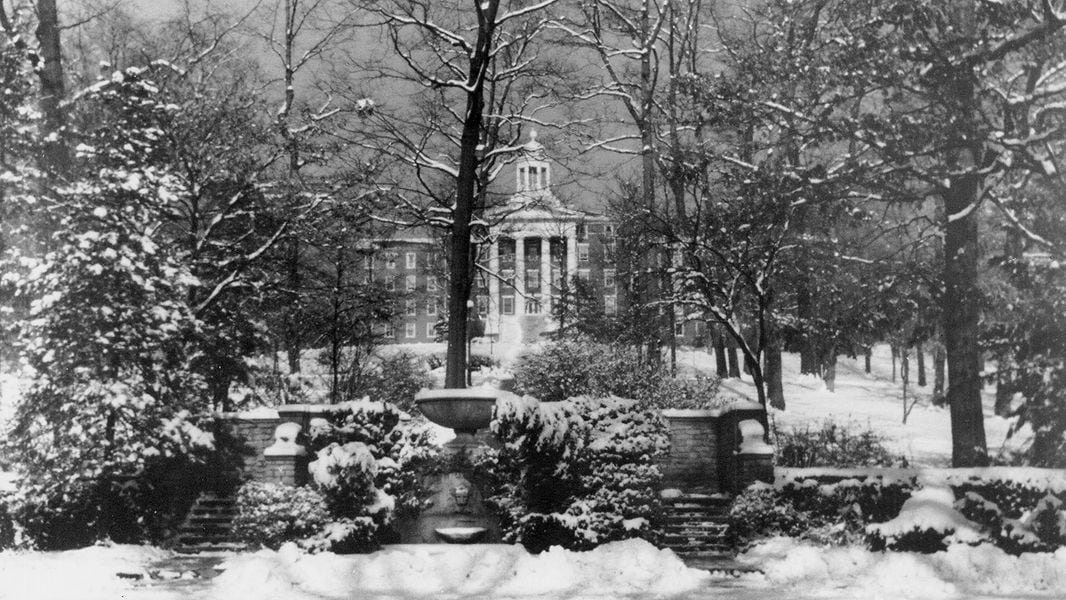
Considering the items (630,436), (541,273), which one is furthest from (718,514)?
(541,273)

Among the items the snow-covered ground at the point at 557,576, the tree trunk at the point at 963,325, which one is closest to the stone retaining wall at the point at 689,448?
the snow-covered ground at the point at 557,576

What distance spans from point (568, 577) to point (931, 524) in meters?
4.15

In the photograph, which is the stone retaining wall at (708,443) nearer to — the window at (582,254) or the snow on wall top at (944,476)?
the snow on wall top at (944,476)

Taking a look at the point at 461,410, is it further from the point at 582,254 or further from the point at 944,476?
the point at 582,254

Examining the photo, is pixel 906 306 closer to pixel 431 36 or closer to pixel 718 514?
pixel 718 514

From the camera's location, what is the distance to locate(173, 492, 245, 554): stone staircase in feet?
44.5

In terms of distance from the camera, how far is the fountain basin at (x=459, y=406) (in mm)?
13336

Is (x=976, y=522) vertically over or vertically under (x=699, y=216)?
under

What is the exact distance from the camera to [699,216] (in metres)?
20.4

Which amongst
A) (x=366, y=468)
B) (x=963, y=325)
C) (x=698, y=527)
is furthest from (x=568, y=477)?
(x=963, y=325)

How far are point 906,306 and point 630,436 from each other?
226 inches

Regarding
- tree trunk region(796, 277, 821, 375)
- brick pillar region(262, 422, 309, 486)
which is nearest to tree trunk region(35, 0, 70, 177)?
brick pillar region(262, 422, 309, 486)

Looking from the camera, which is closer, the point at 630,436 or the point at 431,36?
the point at 630,436

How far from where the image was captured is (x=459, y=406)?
43.8ft
